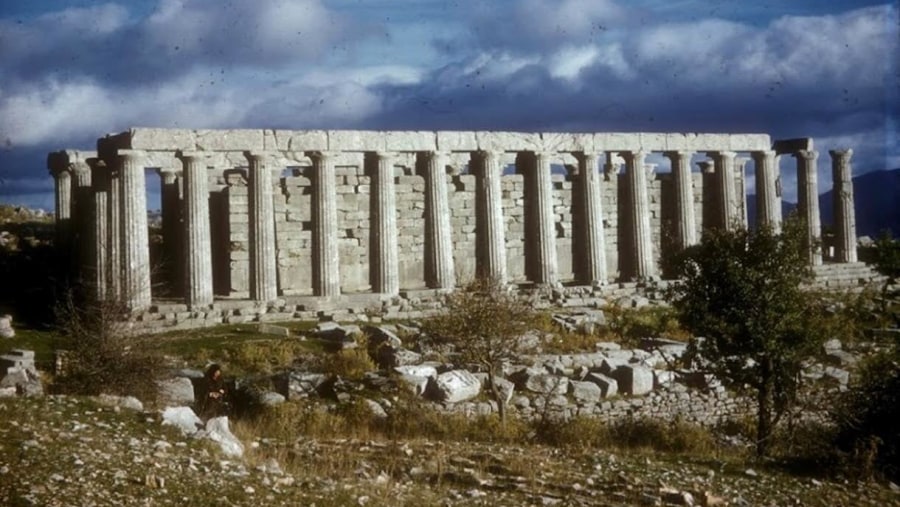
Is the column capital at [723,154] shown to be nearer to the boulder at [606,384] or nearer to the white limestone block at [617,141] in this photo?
the white limestone block at [617,141]

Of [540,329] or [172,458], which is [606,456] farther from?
[540,329]

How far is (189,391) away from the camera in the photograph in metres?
20.6

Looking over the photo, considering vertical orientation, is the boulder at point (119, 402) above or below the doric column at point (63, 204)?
below

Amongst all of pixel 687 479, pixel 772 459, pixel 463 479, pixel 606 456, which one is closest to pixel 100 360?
pixel 463 479

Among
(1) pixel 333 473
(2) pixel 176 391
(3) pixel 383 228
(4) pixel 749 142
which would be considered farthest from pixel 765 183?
(1) pixel 333 473

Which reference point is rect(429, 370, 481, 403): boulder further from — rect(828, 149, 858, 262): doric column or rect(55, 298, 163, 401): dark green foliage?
rect(828, 149, 858, 262): doric column

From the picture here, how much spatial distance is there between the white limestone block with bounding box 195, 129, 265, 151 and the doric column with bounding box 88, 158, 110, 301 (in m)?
3.63

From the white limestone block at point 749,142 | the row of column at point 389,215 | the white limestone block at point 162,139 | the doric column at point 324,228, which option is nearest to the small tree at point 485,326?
the row of column at point 389,215

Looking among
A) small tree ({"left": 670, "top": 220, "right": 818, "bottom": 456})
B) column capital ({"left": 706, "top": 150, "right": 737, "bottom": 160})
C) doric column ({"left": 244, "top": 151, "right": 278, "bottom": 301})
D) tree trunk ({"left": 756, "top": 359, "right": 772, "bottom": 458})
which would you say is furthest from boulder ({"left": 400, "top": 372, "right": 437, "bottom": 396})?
column capital ({"left": 706, "top": 150, "right": 737, "bottom": 160})

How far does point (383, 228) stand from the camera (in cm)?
3164

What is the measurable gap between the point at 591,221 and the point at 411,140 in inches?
296

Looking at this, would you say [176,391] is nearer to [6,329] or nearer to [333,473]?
[333,473]

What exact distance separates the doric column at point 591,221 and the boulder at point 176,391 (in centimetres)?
1772

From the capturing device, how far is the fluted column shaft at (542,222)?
3409 cm
